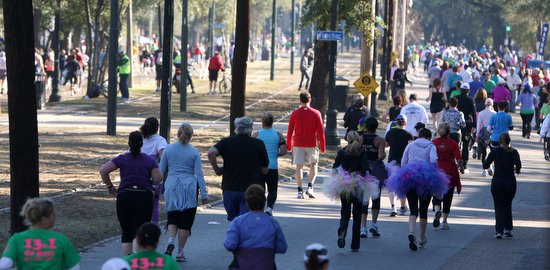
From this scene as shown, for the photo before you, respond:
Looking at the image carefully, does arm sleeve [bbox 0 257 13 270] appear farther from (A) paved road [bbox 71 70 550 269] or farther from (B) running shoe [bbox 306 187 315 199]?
(B) running shoe [bbox 306 187 315 199]

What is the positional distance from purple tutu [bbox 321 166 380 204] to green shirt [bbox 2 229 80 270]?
14.6 ft

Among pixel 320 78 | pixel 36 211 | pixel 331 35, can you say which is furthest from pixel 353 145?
pixel 320 78

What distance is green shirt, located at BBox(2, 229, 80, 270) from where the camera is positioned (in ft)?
16.1

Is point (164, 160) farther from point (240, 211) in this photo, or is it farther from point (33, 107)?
point (33, 107)

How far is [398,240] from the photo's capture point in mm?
9742

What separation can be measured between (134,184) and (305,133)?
17.8 ft

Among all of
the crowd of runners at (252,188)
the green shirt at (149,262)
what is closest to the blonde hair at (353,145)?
the crowd of runners at (252,188)

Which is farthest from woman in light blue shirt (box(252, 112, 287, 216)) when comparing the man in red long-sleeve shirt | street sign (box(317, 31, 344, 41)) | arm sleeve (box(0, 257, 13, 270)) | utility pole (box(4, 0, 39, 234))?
street sign (box(317, 31, 344, 41))

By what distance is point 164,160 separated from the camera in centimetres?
812

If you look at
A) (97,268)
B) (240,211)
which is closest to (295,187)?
(240,211)

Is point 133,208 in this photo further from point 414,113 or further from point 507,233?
point 414,113

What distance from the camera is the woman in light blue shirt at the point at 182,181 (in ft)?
26.4

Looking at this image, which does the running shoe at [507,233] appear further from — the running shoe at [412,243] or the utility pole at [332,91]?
the utility pole at [332,91]

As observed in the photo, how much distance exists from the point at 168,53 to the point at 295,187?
356 centimetres
